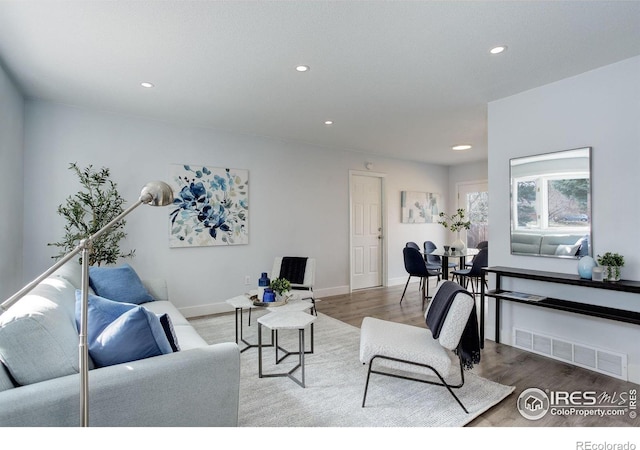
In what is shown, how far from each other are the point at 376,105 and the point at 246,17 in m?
1.83

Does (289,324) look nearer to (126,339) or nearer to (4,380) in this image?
(126,339)

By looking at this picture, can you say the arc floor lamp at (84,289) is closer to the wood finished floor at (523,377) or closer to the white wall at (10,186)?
the wood finished floor at (523,377)

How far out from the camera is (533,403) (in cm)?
224

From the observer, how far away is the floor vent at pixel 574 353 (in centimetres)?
260

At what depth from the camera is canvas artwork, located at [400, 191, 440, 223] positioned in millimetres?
6566

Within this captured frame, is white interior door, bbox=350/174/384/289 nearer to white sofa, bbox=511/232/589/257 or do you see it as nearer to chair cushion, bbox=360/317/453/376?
white sofa, bbox=511/232/589/257

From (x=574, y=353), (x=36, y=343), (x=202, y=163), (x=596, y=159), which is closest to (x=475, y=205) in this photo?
(x=596, y=159)

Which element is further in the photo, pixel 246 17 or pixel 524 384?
pixel 524 384

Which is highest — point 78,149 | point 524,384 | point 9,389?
point 78,149

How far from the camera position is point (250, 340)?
3418 mm

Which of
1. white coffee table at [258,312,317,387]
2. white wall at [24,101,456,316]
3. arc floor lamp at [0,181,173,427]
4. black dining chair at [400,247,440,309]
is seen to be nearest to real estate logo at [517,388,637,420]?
white coffee table at [258,312,317,387]

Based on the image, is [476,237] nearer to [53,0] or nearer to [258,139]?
[258,139]

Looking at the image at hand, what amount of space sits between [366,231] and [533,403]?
4.00m

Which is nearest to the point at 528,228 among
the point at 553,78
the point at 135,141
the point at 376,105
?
the point at 553,78
